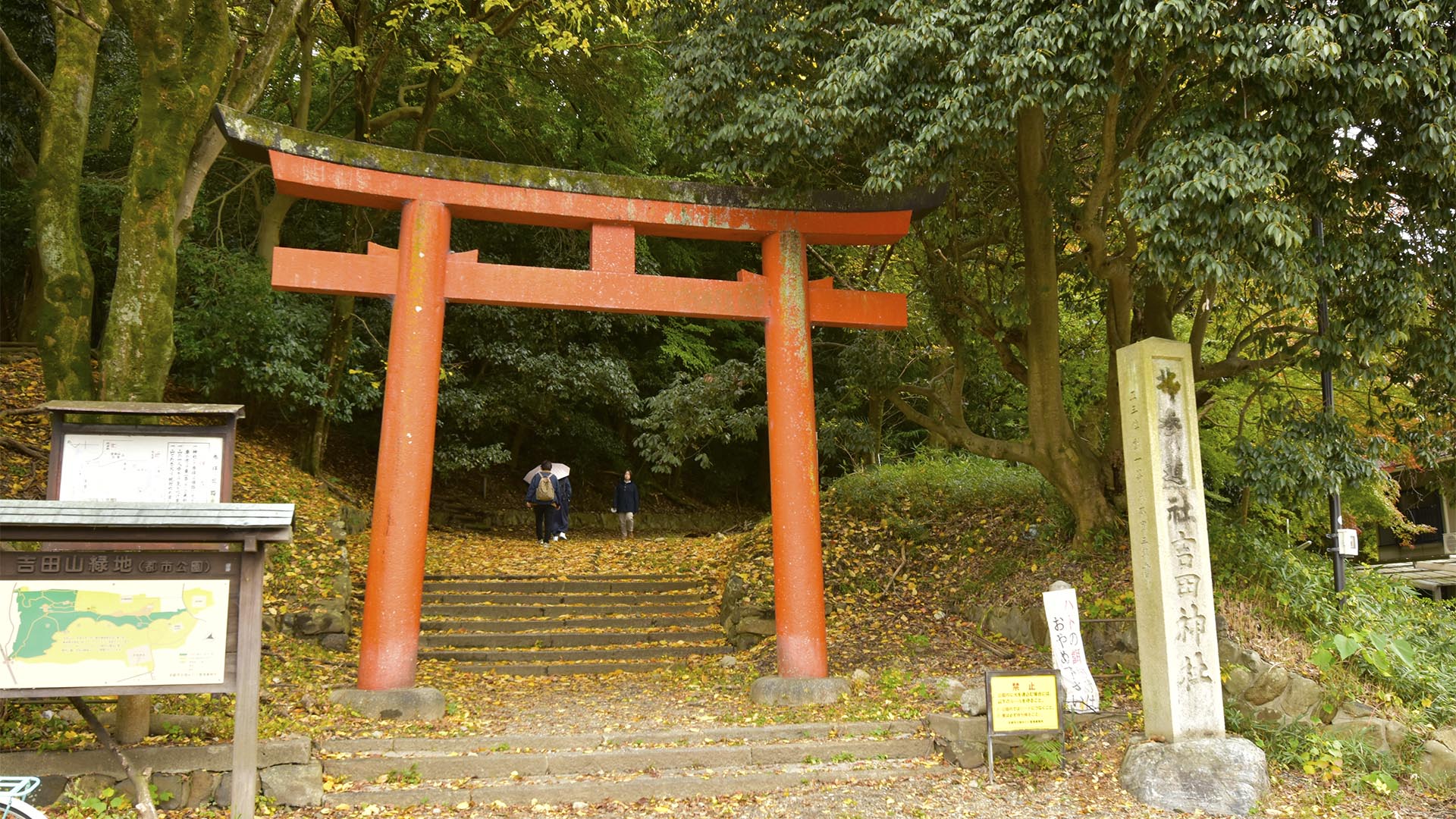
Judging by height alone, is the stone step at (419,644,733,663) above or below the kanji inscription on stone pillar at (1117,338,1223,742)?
below

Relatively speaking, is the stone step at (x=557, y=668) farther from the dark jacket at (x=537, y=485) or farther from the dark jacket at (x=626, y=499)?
the dark jacket at (x=626, y=499)

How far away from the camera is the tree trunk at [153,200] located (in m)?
7.59

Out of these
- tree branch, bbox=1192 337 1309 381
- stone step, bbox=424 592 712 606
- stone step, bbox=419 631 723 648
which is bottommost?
stone step, bbox=419 631 723 648

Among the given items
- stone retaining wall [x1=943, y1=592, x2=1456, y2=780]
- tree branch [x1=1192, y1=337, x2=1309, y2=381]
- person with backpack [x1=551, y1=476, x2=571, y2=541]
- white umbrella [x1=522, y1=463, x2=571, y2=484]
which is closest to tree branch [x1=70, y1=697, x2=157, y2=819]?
stone retaining wall [x1=943, y1=592, x2=1456, y2=780]

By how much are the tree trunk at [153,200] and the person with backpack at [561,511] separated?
355 inches

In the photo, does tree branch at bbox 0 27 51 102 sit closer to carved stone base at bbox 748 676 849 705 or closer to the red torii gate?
the red torii gate

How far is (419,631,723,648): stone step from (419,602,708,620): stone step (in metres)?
0.67

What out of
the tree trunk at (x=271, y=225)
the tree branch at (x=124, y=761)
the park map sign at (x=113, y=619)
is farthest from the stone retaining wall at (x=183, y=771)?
the tree trunk at (x=271, y=225)

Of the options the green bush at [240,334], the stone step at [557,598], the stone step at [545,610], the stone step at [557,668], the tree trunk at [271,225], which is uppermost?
the tree trunk at [271,225]

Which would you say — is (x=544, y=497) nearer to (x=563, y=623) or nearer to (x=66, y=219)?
(x=563, y=623)

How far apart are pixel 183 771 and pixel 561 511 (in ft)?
36.6

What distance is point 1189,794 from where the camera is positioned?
6.10m

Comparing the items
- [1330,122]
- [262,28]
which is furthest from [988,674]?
[262,28]

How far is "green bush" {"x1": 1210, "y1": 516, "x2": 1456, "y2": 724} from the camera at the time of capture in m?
7.39
